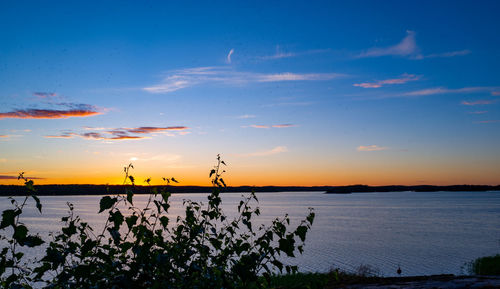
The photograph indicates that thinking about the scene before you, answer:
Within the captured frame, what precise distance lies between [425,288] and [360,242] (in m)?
46.9

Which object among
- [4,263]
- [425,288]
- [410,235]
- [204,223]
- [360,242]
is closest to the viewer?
[4,263]

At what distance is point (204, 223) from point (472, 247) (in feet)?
191

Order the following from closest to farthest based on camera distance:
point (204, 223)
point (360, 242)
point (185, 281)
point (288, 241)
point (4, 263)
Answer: point (4, 263), point (288, 241), point (185, 281), point (204, 223), point (360, 242)

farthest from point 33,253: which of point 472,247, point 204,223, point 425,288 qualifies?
point 472,247

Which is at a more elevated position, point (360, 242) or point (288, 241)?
point (288, 241)

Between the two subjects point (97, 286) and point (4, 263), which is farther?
point (97, 286)

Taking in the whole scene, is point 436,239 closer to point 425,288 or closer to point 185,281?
point 425,288

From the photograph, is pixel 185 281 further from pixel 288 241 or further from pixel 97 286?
pixel 288 241

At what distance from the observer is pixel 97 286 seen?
416cm

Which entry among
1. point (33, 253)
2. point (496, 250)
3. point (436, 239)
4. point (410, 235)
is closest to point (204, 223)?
point (33, 253)

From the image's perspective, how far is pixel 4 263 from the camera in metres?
3.88

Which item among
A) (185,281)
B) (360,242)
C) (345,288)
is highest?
(185,281)

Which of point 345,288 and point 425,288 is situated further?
point 345,288

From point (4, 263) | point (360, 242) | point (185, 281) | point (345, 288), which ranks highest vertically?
point (4, 263)
